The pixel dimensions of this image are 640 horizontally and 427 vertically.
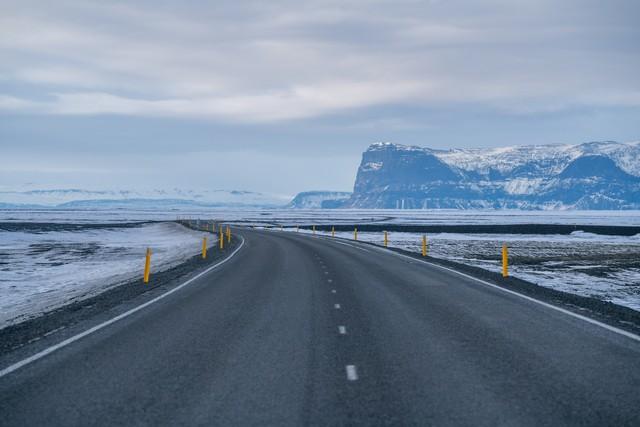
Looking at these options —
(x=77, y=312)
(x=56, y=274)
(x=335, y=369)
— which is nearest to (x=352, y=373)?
(x=335, y=369)

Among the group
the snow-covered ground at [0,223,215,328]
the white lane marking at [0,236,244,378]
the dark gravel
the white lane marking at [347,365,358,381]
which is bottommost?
the snow-covered ground at [0,223,215,328]

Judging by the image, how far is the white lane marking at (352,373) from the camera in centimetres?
696

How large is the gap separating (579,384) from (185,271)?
1645cm

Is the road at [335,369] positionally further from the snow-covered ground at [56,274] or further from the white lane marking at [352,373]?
the snow-covered ground at [56,274]

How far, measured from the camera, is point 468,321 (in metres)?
10.9

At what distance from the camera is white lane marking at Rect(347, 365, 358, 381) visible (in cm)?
696

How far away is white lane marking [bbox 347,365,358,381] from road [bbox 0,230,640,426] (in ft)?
0.08

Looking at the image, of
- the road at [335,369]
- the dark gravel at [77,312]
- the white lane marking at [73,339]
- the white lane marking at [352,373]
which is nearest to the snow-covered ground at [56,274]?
the dark gravel at [77,312]

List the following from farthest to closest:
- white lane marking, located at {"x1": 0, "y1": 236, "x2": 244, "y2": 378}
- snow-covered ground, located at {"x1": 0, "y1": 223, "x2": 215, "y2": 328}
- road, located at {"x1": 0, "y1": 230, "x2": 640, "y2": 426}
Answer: snow-covered ground, located at {"x1": 0, "y1": 223, "x2": 215, "y2": 328}, white lane marking, located at {"x1": 0, "y1": 236, "x2": 244, "y2": 378}, road, located at {"x1": 0, "y1": 230, "x2": 640, "y2": 426}

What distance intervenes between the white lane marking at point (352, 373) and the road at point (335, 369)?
2cm

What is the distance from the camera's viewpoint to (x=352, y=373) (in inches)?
283

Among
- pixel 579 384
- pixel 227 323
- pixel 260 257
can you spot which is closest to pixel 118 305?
pixel 227 323

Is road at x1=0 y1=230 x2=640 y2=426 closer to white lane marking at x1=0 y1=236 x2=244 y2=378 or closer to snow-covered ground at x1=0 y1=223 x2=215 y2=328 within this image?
white lane marking at x1=0 y1=236 x2=244 y2=378

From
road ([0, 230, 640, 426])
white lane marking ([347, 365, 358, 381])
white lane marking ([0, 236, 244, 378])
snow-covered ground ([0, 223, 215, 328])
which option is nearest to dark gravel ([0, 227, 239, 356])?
white lane marking ([0, 236, 244, 378])
